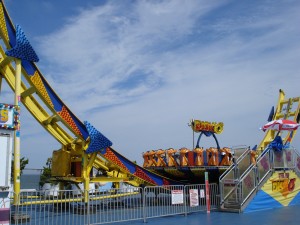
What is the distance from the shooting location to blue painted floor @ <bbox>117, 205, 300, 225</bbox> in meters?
12.2

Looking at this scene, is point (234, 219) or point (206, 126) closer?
point (234, 219)

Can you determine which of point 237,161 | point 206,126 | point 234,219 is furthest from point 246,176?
point 206,126

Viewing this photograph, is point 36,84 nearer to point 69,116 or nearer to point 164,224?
point 69,116

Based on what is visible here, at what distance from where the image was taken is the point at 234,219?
42.5 feet

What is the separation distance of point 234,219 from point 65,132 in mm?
8521

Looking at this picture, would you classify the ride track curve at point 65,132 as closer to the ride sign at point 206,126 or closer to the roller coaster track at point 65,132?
the roller coaster track at point 65,132

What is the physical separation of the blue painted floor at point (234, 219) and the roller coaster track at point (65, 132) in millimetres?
4247

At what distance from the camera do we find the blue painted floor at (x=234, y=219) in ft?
40.0

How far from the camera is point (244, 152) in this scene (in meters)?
16.3

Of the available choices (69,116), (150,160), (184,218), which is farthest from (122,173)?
(184,218)

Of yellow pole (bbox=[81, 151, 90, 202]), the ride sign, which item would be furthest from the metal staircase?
yellow pole (bbox=[81, 151, 90, 202])

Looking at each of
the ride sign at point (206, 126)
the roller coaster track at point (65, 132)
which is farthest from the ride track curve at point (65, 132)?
the ride sign at point (206, 126)

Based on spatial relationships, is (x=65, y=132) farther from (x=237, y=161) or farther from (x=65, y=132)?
(x=237, y=161)

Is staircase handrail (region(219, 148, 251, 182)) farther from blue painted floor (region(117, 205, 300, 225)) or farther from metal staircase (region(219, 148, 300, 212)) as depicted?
blue painted floor (region(117, 205, 300, 225))
